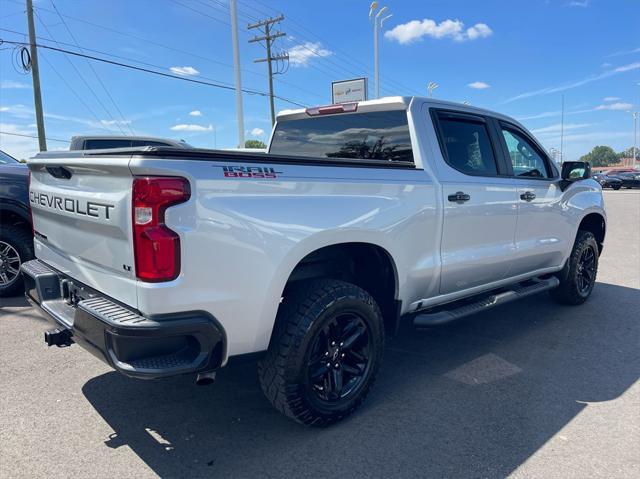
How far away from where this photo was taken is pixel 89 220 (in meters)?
2.63

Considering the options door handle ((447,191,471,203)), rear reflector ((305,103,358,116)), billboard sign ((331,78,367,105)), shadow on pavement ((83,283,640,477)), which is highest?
billboard sign ((331,78,367,105))

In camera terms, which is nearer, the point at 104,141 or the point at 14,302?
the point at 14,302

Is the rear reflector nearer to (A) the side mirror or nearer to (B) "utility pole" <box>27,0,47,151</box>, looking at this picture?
(A) the side mirror

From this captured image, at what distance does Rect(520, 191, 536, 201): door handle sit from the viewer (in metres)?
4.43

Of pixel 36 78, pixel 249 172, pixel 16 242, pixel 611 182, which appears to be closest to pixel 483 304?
pixel 249 172

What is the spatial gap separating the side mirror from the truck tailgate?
4.35 meters

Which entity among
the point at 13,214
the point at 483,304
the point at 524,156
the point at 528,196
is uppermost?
the point at 524,156

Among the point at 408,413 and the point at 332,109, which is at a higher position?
the point at 332,109

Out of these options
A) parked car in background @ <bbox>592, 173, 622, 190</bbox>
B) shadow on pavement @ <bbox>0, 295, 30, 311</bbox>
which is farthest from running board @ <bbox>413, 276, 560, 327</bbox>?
parked car in background @ <bbox>592, 173, 622, 190</bbox>

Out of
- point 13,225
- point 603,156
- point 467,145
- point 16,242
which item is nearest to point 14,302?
point 16,242

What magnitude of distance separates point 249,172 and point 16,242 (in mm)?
4288

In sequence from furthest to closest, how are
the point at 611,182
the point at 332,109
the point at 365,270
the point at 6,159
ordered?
1. the point at 611,182
2. the point at 6,159
3. the point at 332,109
4. the point at 365,270

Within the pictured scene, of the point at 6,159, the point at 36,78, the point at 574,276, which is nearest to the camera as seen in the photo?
the point at 574,276

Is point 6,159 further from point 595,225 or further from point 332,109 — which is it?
point 595,225
